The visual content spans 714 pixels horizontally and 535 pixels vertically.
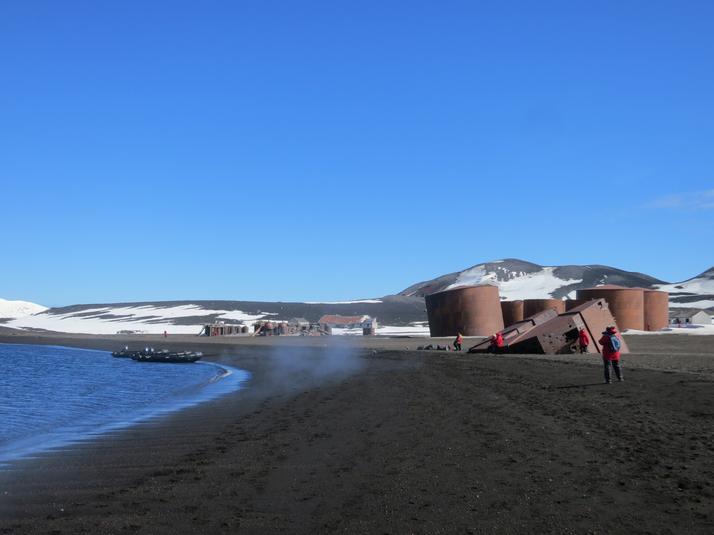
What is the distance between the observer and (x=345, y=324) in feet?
431

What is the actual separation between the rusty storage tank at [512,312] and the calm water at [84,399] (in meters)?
40.3

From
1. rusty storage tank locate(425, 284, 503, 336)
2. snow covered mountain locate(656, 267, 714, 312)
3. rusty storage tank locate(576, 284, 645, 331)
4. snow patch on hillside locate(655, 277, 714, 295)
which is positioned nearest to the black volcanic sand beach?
rusty storage tank locate(425, 284, 503, 336)

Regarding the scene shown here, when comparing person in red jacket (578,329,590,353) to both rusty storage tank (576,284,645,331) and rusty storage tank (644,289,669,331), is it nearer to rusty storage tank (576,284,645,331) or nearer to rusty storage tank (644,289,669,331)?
rusty storage tank (576,284,645,331)

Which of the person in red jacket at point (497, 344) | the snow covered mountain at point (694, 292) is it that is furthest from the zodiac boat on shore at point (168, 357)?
the snow covered mountain at point (694, 292)

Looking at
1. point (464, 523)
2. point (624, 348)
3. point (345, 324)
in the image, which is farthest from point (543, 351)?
point (345, 324)

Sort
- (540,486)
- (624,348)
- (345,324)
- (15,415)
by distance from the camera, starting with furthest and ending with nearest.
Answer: (345,324) < (624,348) < (15,415) < (540,486)

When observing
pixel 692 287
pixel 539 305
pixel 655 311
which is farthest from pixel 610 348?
pixel 692 287

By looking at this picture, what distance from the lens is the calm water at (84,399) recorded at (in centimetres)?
1770

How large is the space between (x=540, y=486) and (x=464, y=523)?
1980 millimetres

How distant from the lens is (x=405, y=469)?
10938 mm

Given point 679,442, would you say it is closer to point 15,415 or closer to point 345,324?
point 15,415

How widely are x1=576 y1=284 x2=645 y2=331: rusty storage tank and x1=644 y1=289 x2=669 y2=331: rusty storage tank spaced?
12.0ft

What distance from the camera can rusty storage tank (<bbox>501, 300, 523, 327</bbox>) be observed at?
253 feet

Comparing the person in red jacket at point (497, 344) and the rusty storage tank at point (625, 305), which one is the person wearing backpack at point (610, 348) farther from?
the rusty storage tank at point (625, 305)
